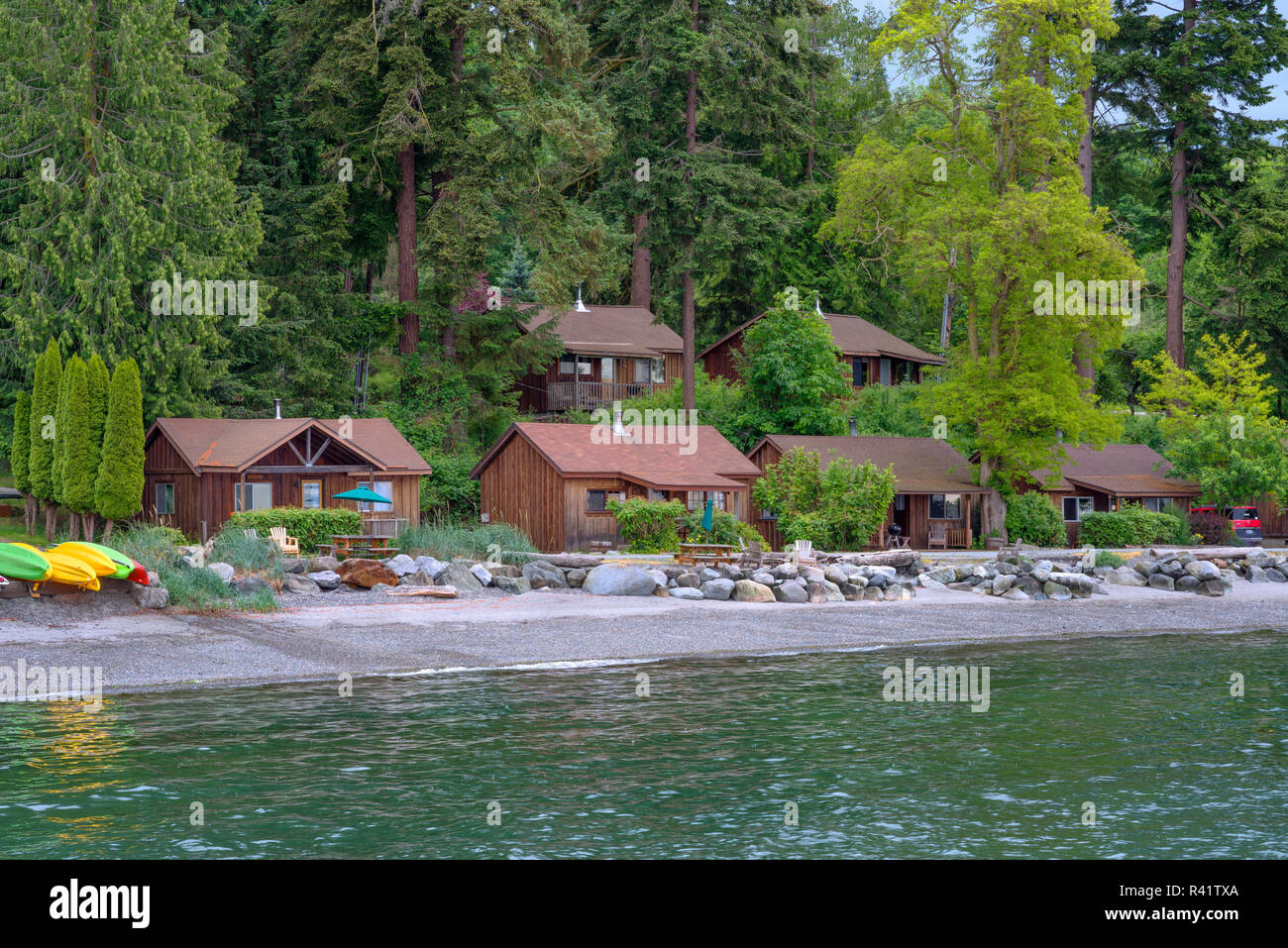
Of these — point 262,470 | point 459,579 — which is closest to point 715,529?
point 459,579

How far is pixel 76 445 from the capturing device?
130ft

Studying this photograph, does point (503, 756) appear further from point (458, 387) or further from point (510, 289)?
point (510, 289)

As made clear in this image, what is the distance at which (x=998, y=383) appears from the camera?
165ft

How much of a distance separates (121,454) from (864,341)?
40168mm

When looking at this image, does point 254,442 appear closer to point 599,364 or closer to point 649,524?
point 649,524

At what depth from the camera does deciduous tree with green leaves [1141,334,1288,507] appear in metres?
54.1

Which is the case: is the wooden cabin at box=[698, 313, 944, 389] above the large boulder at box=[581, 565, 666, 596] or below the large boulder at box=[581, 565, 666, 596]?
above

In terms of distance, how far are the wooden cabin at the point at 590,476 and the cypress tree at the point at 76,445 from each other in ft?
43.8

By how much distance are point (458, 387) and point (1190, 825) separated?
4249 cm

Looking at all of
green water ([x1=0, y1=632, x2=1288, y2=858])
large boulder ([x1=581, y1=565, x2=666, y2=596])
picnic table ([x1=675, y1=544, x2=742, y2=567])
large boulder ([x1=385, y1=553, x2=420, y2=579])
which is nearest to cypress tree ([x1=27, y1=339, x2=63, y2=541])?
large boulder ([x1=385, y1=553, x2=420, y2=579])

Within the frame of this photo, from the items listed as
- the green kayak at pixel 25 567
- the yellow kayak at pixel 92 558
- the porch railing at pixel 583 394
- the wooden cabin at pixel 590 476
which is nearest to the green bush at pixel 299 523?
the wooden cabin at pixel 590 476

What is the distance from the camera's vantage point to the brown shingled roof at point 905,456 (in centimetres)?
5047

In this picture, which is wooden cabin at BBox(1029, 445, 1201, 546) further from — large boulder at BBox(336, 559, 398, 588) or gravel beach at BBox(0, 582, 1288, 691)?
large boulder at BBox(336, 559, 398, 588)

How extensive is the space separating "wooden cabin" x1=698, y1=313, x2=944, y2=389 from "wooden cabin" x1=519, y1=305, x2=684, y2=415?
2927 millimetres
